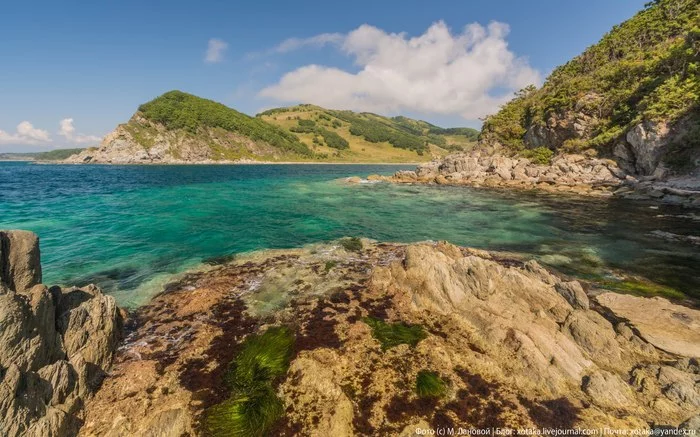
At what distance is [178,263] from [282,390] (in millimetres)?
14820

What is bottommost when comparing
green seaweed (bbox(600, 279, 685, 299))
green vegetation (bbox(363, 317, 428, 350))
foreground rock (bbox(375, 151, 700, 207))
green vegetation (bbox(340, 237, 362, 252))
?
green vegetation (bbox(363, 317, 428, 350))

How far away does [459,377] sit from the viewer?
9297mm

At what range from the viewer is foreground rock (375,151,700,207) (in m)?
40.0

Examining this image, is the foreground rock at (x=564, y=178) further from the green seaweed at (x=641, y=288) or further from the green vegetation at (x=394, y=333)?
the green vegetation at (x=394, y=333)

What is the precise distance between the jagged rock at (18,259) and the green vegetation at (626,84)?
69659 millimetres

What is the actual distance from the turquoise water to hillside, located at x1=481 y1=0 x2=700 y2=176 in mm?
15792

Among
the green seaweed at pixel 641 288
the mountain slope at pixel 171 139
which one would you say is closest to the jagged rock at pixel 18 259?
the green seaweed at pixel 641 288

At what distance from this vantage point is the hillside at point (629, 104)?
4472cm

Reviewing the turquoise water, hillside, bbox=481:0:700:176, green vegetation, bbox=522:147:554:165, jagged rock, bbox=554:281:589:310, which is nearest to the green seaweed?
the turquoise water

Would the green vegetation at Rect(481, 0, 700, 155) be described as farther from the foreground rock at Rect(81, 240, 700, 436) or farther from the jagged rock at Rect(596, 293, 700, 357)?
the foreground rock at Rect(81, 240, 700, 436)

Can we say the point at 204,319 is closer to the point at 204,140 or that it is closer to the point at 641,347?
the point at 641,347

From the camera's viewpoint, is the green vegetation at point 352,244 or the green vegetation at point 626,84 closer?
the green vegetation at point 352,244

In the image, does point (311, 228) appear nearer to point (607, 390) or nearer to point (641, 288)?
point (641, 288)

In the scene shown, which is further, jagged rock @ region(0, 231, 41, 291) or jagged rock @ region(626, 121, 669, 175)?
jagged rock @ region(626, 121, 669, 175)
